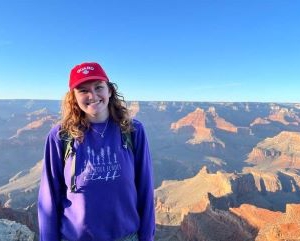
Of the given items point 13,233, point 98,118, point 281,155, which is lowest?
point 281,155

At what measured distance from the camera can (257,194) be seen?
88250 millimetres

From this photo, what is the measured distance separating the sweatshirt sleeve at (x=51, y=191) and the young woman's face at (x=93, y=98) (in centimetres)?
50

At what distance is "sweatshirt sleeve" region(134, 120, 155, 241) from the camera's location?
610cm

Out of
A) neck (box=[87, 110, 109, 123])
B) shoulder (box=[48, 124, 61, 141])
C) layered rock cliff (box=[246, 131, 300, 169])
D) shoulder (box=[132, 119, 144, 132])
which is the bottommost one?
layered rock cliff (box=[246, 131, 300, 169])

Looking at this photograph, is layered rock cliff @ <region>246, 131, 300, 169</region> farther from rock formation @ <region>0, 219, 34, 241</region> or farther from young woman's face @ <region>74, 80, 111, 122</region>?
young woman's face @ <region>74, 80, 111, 122</region>

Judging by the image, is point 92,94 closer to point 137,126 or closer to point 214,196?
point 137,126

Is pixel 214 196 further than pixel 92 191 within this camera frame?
Yes

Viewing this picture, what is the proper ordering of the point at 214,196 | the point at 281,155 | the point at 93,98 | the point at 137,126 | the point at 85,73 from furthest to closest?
the point at 281,155 → the point at 214,196 → the point at 137,126 → the point at 93,98 → the point at 85,73

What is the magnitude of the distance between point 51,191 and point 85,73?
165cm

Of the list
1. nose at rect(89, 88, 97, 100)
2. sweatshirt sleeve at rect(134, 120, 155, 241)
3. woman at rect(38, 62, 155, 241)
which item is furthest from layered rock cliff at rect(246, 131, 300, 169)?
nose at rect(89, 88, 97, 100)

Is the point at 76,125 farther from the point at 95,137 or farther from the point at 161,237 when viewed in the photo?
the point at 161,237

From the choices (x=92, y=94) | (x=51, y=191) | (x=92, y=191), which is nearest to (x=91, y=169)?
(x=92, y=191)

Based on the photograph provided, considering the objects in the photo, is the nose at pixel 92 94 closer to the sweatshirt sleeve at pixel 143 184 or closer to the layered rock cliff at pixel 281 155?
the sweatshirt sleeve at pixel 143 184

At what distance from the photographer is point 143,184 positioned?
618cm
